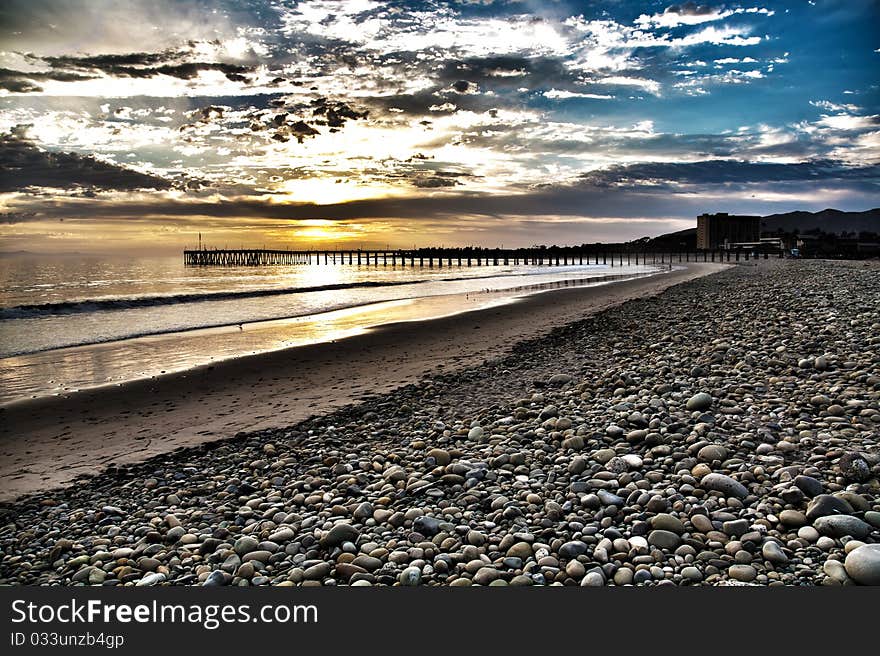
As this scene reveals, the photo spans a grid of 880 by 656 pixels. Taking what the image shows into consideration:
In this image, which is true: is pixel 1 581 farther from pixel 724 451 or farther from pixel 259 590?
pixel 724 451

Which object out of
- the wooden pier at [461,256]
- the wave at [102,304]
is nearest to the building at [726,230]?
the wooden pier at [461,256]

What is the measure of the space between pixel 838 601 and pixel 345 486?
3423 millimetres

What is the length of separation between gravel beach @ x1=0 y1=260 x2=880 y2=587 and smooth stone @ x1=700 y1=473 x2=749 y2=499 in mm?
14

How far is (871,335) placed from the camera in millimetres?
8547

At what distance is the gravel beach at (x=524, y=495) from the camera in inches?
128

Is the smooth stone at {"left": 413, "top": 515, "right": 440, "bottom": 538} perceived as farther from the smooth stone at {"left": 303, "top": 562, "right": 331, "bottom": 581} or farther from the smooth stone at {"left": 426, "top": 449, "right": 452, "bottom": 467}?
the smooth stone at {"left": 426, "top": 449, "right": 452, "bottom": 467}

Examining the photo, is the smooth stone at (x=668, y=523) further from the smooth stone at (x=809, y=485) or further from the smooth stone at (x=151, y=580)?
the smooth stone at (x=151, y=580)

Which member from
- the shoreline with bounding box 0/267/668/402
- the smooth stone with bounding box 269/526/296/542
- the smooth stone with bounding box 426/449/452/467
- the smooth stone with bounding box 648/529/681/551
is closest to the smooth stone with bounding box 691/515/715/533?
the smooth stone with bounding box 648/529/681/551

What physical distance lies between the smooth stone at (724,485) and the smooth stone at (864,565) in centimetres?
91

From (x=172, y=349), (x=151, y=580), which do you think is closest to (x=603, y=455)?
(x=151, y=580)

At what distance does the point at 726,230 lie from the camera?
15900cm

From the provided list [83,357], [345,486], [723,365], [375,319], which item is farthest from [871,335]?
[83,357]

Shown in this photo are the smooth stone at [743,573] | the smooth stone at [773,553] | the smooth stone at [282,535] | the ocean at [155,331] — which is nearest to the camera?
the smooth stone at [743,573]

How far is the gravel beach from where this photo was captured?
324cm
